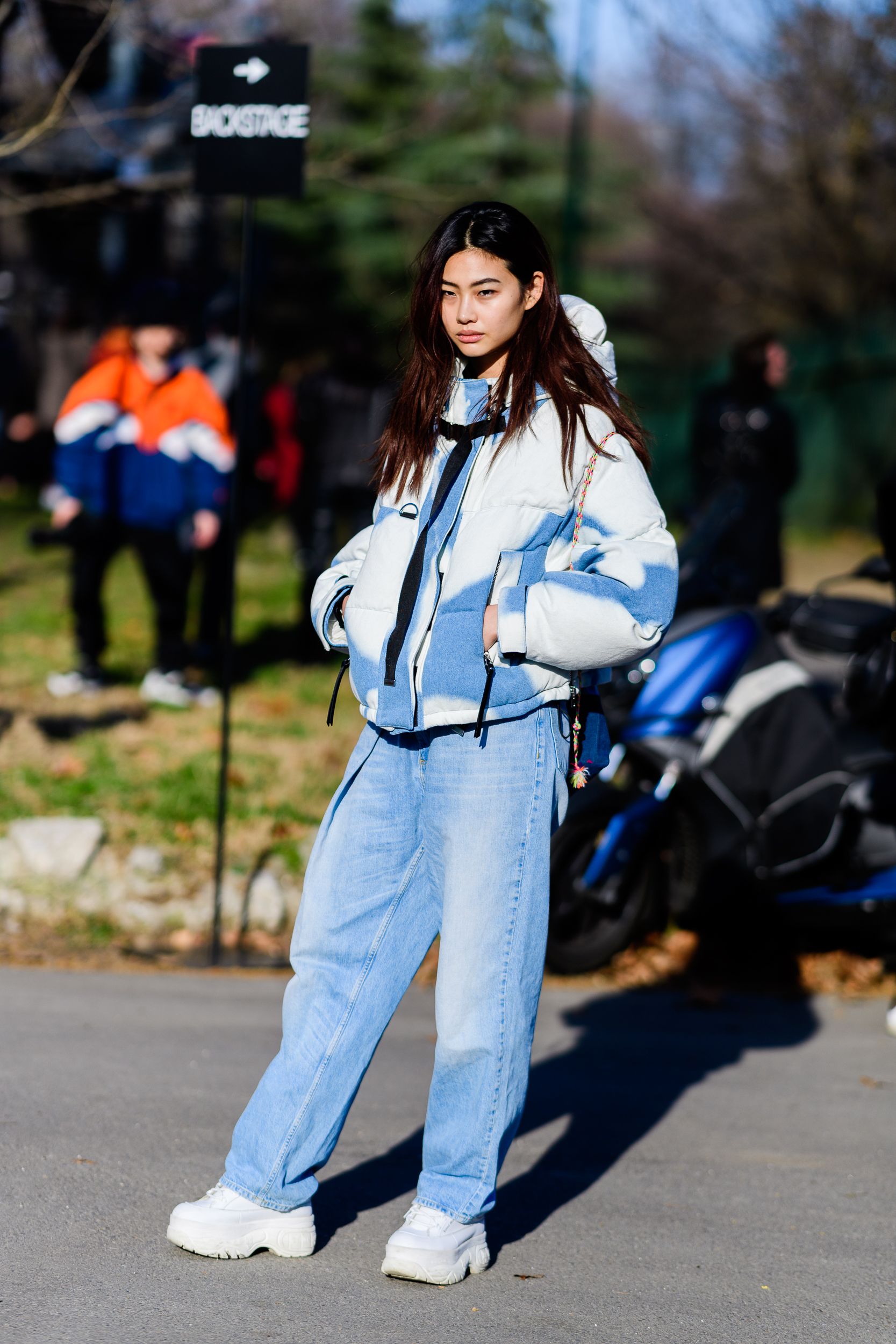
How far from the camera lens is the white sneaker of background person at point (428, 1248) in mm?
3113

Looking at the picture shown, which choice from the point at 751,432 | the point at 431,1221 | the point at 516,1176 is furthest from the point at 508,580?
the point at 751,432

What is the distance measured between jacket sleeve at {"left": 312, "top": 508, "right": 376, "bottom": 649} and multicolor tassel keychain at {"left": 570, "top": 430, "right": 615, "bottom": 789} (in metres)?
0.42

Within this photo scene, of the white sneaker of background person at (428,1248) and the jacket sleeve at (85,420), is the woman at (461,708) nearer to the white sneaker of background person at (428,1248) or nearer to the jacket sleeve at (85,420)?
the white sneaker of background person at (428,1248)

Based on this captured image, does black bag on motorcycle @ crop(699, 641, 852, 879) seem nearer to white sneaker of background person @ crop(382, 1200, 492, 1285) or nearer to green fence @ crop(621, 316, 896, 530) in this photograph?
white sneaker of background person @ crop(382, 1200, 492, 1285)

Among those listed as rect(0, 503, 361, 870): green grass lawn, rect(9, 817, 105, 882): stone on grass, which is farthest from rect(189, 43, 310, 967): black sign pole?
rect(0, 503, 361, 870): green grass lawn

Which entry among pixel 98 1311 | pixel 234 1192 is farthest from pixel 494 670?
pixel 98 1311

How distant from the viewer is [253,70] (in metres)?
5.39

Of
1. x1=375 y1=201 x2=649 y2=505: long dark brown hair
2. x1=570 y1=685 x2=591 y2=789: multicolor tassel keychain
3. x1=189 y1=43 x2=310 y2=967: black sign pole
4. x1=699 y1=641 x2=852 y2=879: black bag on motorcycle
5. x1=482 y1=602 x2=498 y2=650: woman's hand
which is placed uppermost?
x1=189 y1=43 x2=310 y2=967: black sign pole

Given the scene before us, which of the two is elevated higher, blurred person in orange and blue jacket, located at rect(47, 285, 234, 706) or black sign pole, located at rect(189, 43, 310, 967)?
black sign pole, located at rect(189, 43, 310, 967)

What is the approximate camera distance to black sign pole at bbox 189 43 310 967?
5.38m

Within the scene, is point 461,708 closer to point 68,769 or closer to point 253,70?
point 253,70

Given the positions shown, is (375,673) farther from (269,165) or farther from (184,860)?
(184,860)

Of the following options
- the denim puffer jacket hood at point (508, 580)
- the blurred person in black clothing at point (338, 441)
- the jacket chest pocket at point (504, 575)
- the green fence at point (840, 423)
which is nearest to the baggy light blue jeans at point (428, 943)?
the denim puffer jacket hood at point (508, 580)

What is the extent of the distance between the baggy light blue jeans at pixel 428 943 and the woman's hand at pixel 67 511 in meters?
5.47
